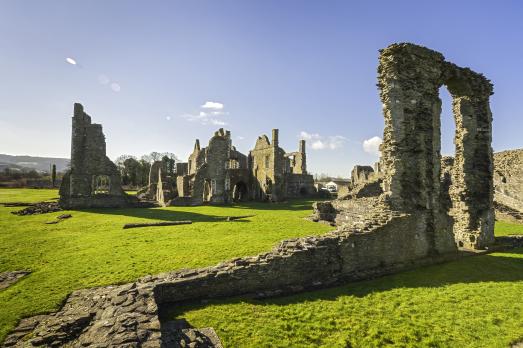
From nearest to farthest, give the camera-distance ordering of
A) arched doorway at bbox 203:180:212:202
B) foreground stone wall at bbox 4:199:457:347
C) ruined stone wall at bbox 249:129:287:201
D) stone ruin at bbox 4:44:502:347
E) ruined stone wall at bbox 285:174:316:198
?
foreground stone wall at bbox 4:199:457:347 → stone ruin at bbox 4:44:502:347 → arched doorway at bbox 203:180:212:202 → ruined stone wall at bbox 249:129:287:201 → ruined stone wall at bbox 285:174:316:198

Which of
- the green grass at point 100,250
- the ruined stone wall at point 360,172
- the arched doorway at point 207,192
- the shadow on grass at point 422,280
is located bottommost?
the shadow on grass at point 422,280

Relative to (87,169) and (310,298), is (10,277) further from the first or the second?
(87,169)

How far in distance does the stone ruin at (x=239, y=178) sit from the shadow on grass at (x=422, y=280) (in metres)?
25.0

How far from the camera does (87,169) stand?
27766 millimetres

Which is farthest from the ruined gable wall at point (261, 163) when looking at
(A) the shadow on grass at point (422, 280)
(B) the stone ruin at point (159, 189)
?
(A) the shadow on grass at point (422, 280)

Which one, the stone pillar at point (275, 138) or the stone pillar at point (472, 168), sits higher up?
the stone pillar at point (275, 138)

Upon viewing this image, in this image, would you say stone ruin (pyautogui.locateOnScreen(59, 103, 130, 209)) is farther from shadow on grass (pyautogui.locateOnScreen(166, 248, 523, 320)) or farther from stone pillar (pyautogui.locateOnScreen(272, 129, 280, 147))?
shadow on grass (pyautogui.locateOnScreen(166, 248, 523, 320))

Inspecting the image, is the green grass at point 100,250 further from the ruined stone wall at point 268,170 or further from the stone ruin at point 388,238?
the ruined stone wall at point 268,170

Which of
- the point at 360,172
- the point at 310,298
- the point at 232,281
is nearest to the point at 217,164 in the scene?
the point at 360,172

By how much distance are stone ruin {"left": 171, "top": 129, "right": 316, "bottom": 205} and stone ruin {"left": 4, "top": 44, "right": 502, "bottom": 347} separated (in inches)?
927

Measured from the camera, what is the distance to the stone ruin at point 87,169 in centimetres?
2669

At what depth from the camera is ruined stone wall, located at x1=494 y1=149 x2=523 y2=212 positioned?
73.9 ft

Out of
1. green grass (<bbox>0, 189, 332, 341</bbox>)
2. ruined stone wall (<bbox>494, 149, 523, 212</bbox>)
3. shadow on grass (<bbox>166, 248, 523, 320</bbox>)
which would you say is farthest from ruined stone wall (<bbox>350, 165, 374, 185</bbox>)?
shadow on grass (<bbox>166, 248, 523, 320</bbox>)

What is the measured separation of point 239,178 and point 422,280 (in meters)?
31.9
